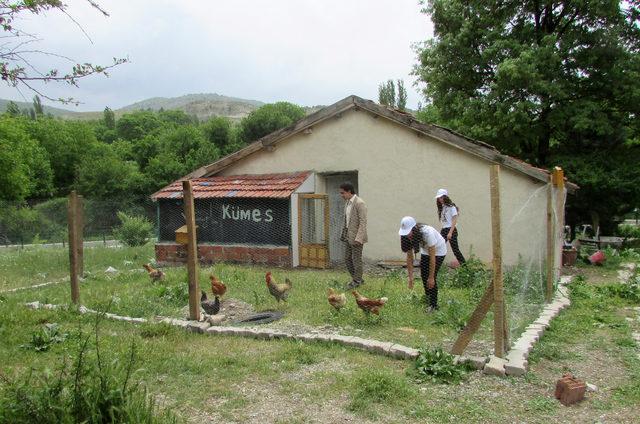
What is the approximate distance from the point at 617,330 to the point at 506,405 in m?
3.18

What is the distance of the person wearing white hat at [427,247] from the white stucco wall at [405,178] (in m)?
3.49

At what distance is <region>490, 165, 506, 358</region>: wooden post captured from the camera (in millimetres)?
4625

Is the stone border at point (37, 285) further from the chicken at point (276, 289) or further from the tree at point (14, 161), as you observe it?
the tree at point (14, 161)

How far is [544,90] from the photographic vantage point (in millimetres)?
13812

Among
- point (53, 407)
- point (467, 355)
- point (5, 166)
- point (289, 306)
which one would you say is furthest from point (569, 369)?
point (5, 166)

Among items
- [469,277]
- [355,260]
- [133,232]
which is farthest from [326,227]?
[133,232]

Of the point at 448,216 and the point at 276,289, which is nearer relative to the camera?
the point at 276,289

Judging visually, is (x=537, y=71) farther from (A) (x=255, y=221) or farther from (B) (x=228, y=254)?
(B) (x=228, y=254)

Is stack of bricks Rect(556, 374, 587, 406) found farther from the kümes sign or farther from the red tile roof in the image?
the kümes sign

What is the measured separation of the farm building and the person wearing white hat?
3.71 m

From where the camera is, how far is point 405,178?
1130cm

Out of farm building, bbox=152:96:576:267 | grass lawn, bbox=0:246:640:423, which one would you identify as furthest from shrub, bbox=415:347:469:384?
farm building, bbox=152:96:576:267

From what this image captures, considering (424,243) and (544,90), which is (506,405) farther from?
(544,90)

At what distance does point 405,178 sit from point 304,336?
6.34 meters
